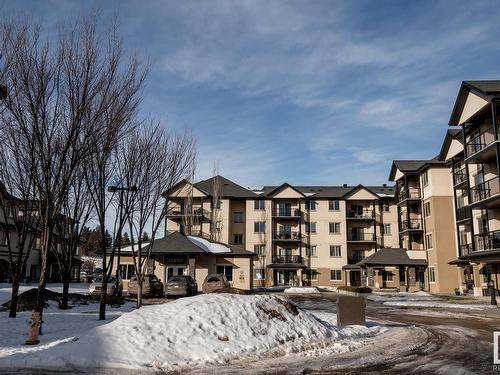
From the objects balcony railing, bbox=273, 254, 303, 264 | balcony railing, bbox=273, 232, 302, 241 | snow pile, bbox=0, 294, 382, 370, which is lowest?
snow pile, bbox=0, 294, 382, 370

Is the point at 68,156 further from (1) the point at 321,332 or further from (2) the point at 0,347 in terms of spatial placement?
(1) the point at 321,332

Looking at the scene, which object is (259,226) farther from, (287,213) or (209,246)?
(209,246)

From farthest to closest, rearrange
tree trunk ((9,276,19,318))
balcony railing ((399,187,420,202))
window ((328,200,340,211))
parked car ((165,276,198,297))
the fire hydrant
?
1. window ((328,200,340,211))
2. balcony railing ((399,187,420,202))
3. parked car ((165,276,198,297))
4. tree trunk ((9,276,19,318))
5. the fire hydrant

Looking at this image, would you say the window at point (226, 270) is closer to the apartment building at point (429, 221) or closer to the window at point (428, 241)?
the apartment building at point (429, 221)

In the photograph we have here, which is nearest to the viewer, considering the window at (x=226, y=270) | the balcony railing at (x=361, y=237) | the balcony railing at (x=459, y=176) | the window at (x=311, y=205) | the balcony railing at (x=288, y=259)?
the window at (x=226, y=270)

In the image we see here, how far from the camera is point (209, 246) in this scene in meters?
43.2

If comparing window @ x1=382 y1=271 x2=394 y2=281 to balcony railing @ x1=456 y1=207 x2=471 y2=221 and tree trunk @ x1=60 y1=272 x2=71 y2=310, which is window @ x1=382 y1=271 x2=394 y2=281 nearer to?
balcony railing @ x1=456 y1=207 x2=471 y2=221

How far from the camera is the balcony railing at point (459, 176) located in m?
44.3

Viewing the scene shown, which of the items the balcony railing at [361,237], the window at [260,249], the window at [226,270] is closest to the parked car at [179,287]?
the window at [226,270]

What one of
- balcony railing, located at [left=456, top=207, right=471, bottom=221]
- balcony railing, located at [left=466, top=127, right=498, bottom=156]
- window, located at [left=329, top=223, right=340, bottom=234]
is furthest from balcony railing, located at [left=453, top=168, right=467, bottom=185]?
window, located at [left=329, top=223, right=340, bottom=234]

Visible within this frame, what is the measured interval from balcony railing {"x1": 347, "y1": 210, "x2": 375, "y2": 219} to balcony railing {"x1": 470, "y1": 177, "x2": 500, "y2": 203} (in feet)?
83.4

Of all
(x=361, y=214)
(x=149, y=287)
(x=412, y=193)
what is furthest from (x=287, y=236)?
(x=149, y=287)

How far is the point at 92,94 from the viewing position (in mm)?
12102

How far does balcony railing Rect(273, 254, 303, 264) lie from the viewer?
6209cm
